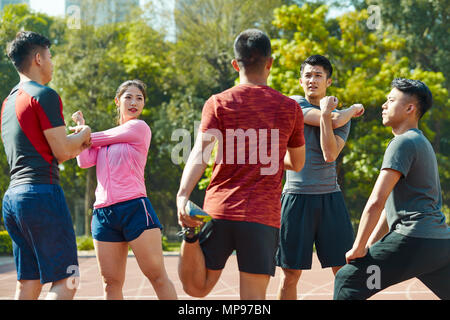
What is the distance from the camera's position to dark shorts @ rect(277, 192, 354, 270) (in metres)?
4.00

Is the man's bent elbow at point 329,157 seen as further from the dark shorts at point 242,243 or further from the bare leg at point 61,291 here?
the bare leg at point 61,291

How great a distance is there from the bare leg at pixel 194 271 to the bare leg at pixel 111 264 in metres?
1.06

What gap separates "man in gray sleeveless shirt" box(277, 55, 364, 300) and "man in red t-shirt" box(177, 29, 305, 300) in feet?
3.70

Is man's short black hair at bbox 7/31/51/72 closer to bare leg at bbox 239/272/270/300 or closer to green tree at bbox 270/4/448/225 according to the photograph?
bare leg at bbox 239/272/270/300

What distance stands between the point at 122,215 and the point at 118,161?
40 cm

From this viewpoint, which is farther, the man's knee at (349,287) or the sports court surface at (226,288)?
the sports court surface at (226,288)

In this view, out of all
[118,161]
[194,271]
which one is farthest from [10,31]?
[194,271]

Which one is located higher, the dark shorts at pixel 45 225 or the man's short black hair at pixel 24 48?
the man's short black hair at pixel 24 48

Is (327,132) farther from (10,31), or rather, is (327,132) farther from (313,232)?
(10,31)

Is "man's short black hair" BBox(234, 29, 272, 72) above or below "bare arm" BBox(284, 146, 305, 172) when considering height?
above

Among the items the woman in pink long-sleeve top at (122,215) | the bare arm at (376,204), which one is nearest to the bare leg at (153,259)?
the woman in pink long-sleeve top at (122,215)

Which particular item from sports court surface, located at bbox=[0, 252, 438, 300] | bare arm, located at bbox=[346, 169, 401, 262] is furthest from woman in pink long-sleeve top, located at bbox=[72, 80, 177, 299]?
sports court surface, located at bbox=[0, 252, 438, 300]

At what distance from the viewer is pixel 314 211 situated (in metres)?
4.02

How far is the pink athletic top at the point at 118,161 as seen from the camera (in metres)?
3.89
